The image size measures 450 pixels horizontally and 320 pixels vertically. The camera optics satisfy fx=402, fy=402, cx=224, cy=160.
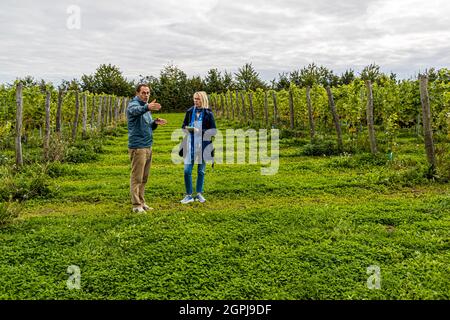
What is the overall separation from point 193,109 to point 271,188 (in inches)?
93.1

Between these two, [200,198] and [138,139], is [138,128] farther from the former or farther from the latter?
[200,198]

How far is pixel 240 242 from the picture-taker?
528 cm

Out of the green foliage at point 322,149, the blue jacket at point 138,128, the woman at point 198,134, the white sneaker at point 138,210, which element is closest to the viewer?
the blue jacket at point 138,128

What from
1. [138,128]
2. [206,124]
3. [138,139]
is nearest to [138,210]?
[138,139]

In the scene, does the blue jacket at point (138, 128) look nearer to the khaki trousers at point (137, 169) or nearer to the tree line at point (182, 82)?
the khaki trousers at point (137, 169)

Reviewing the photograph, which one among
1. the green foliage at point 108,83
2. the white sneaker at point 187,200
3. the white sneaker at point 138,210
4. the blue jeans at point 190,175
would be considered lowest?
the white sneaker at point 138,210

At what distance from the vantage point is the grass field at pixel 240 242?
4.10 m

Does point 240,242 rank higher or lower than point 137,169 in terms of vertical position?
lower

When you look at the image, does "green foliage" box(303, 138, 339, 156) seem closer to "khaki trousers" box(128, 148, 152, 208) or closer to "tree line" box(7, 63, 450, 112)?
"khaki trousers" box(128, 148, 152, 208)

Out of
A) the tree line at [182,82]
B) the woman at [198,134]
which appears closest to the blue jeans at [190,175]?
the woman at [198,134]

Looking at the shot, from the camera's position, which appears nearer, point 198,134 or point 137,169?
point 137,169

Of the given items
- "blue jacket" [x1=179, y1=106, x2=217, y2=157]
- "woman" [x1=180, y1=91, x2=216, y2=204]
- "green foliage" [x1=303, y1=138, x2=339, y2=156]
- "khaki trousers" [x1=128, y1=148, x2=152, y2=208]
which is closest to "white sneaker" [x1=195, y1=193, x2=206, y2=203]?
"woman" [x1=180, y1=91, x2=216, y2=204]
